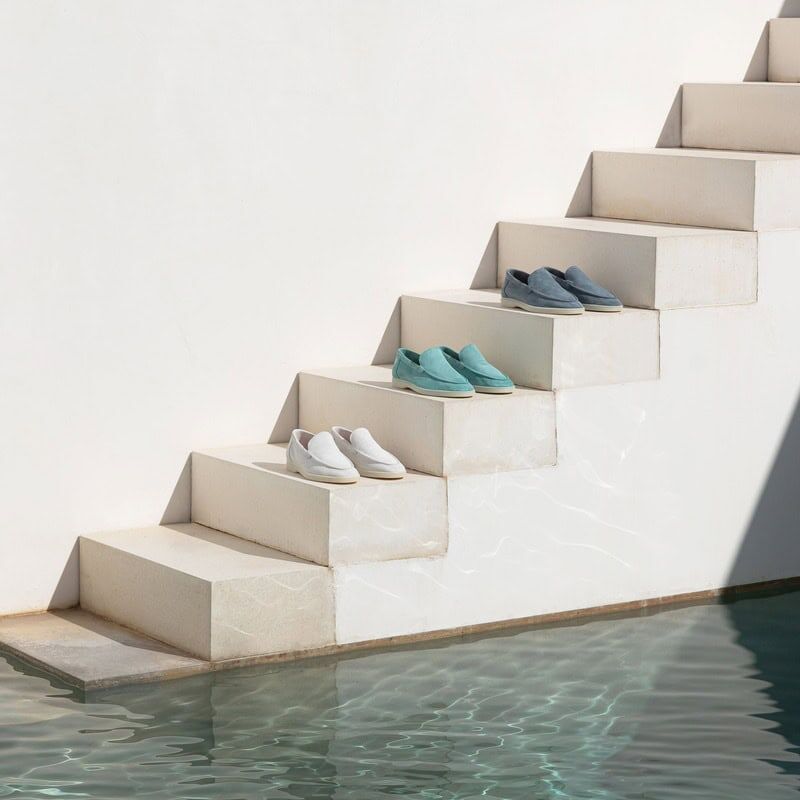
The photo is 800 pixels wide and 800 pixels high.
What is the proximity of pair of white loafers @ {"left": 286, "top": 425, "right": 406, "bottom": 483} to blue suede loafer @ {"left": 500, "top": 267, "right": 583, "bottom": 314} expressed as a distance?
1.77ft

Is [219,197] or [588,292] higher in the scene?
[219,197]

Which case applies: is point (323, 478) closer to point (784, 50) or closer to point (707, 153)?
point (707, 153)

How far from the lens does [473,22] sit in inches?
171

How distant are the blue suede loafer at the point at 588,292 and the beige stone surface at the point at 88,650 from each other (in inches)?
50.5

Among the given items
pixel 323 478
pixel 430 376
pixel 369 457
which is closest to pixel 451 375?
pixel 430 376

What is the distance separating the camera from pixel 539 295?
3.91 m

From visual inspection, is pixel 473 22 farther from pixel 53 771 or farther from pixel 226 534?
pixel 53 771

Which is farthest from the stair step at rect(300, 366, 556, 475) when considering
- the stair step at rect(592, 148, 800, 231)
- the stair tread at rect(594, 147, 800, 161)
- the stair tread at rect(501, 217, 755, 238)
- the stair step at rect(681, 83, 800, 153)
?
the stair step at rect(681, 83, 800, 153)

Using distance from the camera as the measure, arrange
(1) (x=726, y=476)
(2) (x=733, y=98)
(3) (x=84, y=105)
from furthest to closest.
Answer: (2) (x=733, y=98) → (1) (x=726, y=476) → (3) (x=84, y=105)

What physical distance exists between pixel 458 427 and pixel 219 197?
2.80ft

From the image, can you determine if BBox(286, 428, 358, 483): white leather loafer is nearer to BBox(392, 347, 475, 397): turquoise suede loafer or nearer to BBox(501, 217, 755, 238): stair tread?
BBox(392, 347, 475, 397): turquoise suede loafer

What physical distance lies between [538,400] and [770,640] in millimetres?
752

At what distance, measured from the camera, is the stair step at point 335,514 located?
139 inches

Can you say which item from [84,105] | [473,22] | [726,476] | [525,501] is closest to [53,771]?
[525,501]
